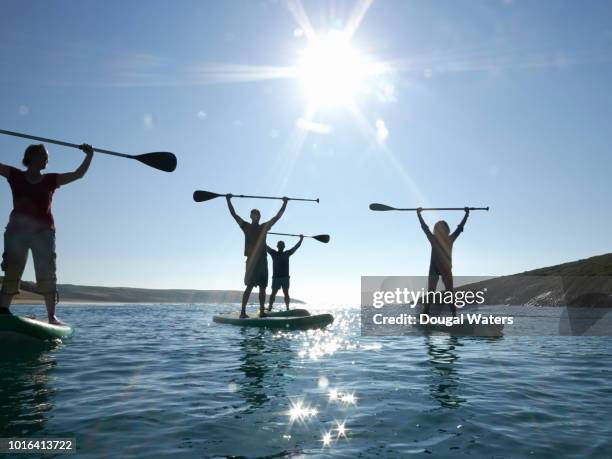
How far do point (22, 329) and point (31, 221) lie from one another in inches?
68.8

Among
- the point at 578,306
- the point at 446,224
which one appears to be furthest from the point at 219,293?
the point at 446,224

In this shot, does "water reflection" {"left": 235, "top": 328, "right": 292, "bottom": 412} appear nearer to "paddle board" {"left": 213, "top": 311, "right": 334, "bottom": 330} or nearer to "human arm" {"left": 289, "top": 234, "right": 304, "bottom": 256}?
"paddle board" {"left": 213, "top": 311, "right": 334, "bottom": 330}

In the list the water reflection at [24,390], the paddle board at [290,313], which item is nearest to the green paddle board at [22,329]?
the water reflection at [24,390]

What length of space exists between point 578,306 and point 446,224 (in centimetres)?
4174

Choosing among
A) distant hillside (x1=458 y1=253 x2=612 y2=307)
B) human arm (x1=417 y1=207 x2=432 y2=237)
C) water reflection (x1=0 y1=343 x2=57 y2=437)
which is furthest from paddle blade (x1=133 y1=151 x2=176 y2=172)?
distant hillside (x1=458 y1=253 x2=612 y2=307)

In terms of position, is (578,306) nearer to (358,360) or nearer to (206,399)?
(358,360)

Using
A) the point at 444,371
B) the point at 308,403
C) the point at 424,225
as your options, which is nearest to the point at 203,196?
the point at 424,225

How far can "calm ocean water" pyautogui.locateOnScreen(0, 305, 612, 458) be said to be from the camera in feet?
11.4

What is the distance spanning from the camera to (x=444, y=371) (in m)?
6.69

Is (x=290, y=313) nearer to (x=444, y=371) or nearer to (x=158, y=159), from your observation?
(x=158, y=159)

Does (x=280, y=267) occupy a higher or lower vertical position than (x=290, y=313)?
higher

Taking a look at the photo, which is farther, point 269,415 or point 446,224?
point 446,224

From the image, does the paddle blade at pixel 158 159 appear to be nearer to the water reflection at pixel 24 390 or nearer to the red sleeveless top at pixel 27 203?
the red sleeveless top at pixel 27 203

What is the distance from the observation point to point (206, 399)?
4.80m
